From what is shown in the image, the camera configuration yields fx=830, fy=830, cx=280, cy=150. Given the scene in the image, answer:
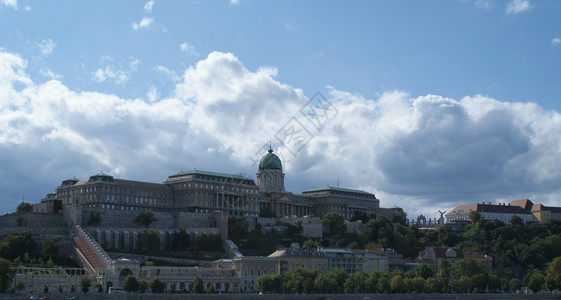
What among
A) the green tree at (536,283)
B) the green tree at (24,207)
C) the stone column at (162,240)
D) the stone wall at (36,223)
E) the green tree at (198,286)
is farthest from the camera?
the green tree at (24,207)

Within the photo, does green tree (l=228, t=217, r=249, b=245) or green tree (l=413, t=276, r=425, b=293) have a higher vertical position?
green tree (l=228, t=217, r=249, b=245)

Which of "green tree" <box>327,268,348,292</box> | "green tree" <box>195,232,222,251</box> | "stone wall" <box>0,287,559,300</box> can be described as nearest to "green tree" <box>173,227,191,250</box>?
A: "green tree" <box>195,232,222,251</box>

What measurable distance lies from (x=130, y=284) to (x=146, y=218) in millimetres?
43074

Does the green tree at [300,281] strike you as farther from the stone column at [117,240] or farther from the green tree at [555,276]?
the green tree at [555,276]

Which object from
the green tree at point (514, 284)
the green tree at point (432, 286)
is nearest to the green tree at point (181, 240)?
the green tree at point (432, 286)

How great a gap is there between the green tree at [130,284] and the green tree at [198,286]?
1018 centimetres

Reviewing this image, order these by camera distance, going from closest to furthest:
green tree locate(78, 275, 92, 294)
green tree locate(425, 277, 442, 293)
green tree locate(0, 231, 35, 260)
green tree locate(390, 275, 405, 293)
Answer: green tree locate(78, 275, 92, 294), green tree locate(0, 231, 35, 260), green tree locate(390, 275, 405, 293), green tree locate(425, 277, 442, 293)

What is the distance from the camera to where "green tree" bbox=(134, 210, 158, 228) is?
522 feet

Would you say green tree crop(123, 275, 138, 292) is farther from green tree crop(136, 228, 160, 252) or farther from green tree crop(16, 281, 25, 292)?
green tree crop(136, 228, 160, 252)

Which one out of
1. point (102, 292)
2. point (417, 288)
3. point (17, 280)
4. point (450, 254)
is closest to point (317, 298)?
point (417, 288)

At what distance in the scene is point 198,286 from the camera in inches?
4877

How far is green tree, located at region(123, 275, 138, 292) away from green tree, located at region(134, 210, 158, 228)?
42.2 metres

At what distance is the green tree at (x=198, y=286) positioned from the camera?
123688 mm

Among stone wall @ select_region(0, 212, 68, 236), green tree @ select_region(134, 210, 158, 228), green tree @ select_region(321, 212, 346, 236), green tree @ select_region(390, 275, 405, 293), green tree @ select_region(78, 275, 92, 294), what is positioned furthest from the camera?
green tree @ select_region(321, 212, 346, 236)
